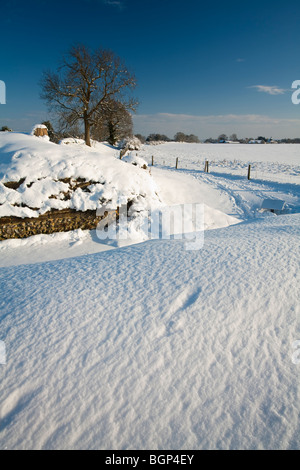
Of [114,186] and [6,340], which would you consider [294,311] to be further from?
[114,186]

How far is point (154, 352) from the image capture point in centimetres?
184

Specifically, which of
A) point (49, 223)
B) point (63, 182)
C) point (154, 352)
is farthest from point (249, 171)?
point (154, 352)

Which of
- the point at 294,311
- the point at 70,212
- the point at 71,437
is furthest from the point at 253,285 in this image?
the point at 70,212

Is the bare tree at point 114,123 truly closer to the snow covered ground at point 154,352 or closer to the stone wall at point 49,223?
the stone wall at point 49,223

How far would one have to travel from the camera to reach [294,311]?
2.12 metres

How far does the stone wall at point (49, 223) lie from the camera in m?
5.60

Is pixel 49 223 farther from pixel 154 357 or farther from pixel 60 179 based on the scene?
pixel 154 357

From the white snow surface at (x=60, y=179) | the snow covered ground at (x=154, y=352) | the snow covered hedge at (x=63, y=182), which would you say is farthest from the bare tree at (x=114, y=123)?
the snow covered ground at (x=154, y=352)

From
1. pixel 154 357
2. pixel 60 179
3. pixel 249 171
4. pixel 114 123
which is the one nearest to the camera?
pixel 154 357

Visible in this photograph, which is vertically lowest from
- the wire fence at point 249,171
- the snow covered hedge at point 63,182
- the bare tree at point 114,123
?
the snow covered hedge at point 63,182

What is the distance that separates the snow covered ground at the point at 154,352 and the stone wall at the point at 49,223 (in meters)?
2.96

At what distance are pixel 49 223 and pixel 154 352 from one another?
5029 millimetres

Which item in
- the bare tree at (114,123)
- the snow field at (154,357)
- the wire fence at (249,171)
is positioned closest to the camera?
the snow field at (154,357)

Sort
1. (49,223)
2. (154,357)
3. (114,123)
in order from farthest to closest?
(114,123), (49,223), (154,357)
